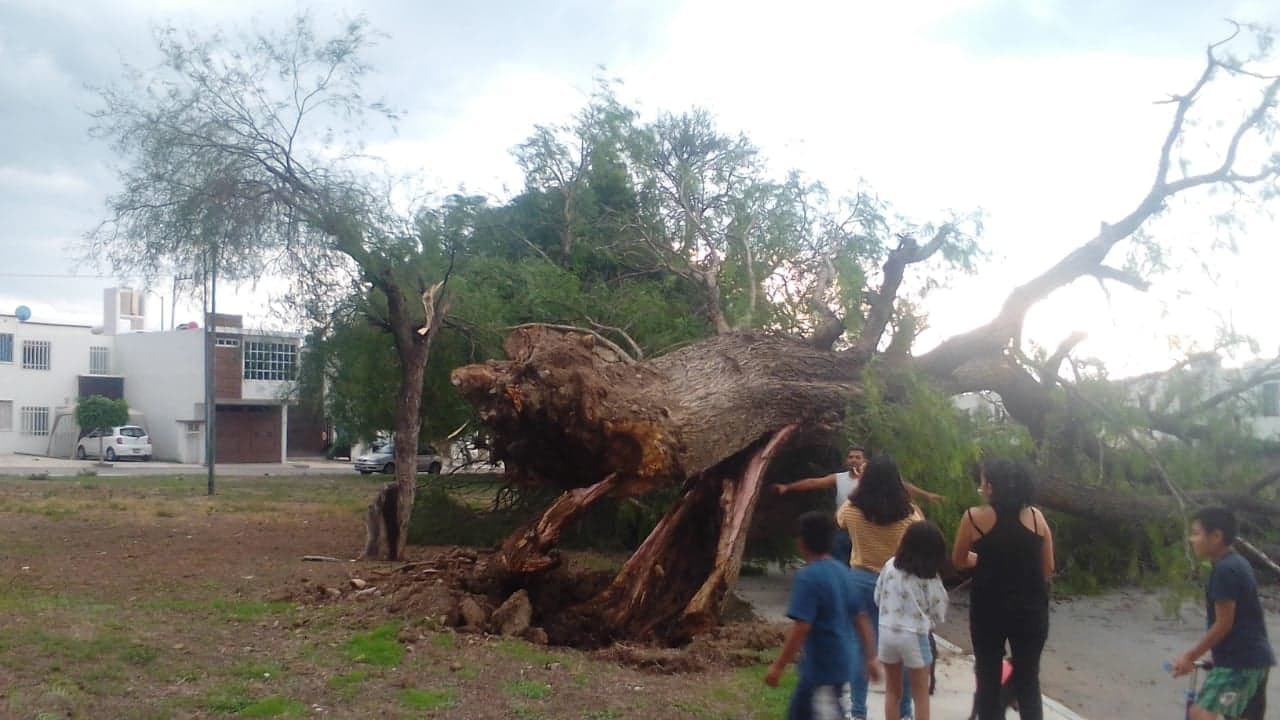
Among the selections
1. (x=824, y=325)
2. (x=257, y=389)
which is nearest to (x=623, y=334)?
(x=824, y=325)

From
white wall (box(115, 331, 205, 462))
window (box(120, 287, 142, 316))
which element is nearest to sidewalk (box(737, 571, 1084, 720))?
white wall (box(115, 331, 205, 462))

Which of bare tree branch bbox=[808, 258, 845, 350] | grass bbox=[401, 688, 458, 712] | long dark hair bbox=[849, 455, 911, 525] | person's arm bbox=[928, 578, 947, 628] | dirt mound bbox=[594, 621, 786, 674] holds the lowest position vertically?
dirt mound bbox=[594, 621, 786, 674]

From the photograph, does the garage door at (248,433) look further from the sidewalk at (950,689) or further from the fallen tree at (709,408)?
the sidewalk at (950,689)

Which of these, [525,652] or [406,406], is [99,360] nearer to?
[406,406]

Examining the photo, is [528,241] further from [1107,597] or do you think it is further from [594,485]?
[1107,597]

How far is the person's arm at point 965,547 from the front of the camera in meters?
5.13

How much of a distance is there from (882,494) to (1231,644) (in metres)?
1.69

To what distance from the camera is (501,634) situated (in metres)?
7.88

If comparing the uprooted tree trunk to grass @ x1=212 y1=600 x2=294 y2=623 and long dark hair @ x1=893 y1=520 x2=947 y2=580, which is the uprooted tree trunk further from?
long dark hair @ x1=893 y1=520 x2=947 y2=580

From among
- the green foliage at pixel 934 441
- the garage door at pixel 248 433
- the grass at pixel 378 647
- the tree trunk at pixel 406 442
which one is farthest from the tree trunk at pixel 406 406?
the garage door at pixel 248 433

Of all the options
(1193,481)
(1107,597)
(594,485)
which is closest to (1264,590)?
(1107,597)

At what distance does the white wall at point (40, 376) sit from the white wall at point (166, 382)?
69.1 inches

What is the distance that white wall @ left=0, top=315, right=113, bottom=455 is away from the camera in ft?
135

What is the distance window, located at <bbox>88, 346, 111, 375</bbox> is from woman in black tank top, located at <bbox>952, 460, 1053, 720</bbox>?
45620mm
